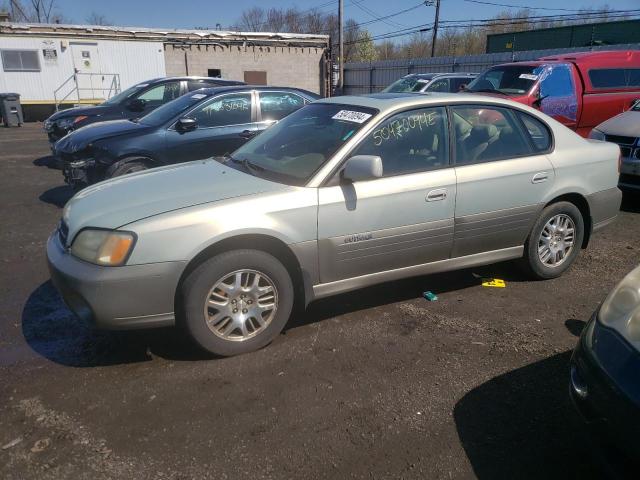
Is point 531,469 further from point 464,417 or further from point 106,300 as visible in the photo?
point 106,300

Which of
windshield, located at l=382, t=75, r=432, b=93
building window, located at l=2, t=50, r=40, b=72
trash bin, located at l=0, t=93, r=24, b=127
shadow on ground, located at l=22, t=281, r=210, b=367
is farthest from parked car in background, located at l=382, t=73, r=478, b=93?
building window, located at l=2, t=50, r=40, b=72

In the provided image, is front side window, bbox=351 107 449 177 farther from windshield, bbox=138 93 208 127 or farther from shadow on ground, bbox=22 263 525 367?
windshield, bbox=138 93 208 127

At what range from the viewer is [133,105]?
1048cm

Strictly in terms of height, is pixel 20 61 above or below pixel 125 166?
above

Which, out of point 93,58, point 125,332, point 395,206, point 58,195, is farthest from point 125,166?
point 93,58

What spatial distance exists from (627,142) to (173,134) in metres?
6.11

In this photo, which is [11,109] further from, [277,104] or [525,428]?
[525,428]

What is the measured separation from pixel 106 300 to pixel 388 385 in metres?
1.72

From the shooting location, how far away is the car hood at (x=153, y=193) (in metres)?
3.10

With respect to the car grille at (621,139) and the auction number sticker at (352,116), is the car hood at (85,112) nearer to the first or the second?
the auction number sticker at (352,116)

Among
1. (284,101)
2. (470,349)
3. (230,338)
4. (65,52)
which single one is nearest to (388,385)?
(470,349)

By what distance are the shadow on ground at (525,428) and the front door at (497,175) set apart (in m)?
1.21

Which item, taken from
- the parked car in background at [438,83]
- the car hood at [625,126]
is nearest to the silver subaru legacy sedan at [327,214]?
the car hood at [625,126]

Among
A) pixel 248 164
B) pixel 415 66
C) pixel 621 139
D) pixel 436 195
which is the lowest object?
pixel 436 195
